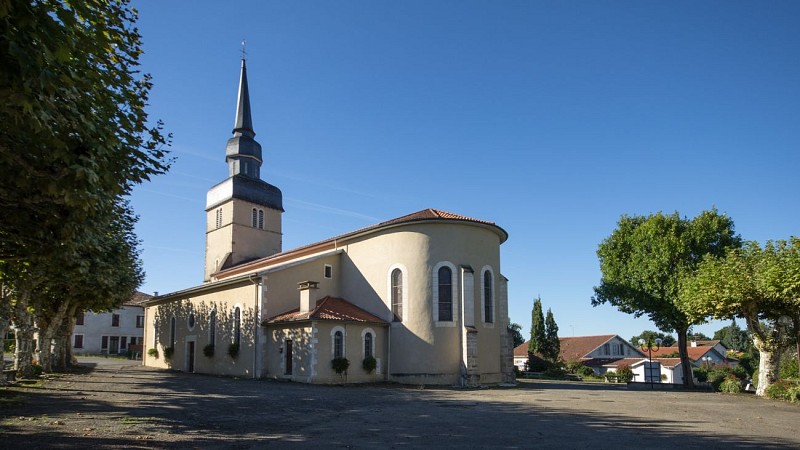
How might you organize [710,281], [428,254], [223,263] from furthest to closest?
[223,263] < [428,254] < [710,281]

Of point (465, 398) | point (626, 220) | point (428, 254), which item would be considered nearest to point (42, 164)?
point (465, 398)

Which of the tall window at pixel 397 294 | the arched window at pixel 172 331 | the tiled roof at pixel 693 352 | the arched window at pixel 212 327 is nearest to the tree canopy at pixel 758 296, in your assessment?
the tall window at pixel 397 294

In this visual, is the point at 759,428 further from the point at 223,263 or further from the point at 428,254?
the point at 223,263

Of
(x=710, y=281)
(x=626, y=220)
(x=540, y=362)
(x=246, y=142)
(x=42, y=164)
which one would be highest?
(x=246, y=142)

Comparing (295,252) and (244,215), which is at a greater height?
(244,215)

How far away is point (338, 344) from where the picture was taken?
26031 millimetres

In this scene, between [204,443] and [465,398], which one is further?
[465,398]

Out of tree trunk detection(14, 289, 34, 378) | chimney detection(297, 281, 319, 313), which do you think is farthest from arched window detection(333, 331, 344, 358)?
tree trunk detection(14, 289, 34, 378)

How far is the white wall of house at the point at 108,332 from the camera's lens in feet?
195

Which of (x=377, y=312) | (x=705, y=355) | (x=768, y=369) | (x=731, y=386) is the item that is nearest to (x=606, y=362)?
(x=705, y=355)

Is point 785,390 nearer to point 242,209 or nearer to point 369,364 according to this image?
point 369,364

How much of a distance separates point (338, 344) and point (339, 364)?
986 mm

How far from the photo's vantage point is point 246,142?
42.9 metres

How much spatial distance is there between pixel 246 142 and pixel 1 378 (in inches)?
1044
